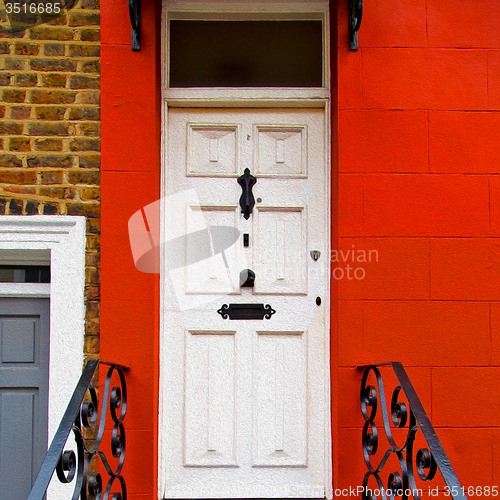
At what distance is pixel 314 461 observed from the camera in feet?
9.46

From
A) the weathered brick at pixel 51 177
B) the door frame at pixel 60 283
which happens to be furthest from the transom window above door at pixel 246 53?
the door frame at pixel 60 283

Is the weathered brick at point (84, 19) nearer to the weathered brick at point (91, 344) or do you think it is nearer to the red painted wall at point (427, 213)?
the red painted wall at point (427, 213)

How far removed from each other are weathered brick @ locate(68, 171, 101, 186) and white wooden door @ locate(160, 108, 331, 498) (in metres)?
0.44

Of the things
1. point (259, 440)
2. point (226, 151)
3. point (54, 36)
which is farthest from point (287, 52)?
point (259, 440)

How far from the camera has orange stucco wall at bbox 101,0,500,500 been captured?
2.72 m

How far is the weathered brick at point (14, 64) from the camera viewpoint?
9.45 feet

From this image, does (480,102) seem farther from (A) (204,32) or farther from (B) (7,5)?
(B) (7,5)

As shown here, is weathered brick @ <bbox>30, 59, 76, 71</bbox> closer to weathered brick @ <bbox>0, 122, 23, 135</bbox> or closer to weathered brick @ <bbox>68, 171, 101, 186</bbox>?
weathered brick @ <bbox>0, 122, 23, 135</bbox>

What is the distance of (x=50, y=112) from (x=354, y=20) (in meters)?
1.93

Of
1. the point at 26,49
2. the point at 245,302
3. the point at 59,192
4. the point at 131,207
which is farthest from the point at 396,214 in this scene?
→ the point at 26,49

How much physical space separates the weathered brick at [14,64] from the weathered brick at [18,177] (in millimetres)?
649

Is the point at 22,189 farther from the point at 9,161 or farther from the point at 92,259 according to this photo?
the point at 92,259

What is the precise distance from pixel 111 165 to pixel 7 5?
Result: 4.07 feet

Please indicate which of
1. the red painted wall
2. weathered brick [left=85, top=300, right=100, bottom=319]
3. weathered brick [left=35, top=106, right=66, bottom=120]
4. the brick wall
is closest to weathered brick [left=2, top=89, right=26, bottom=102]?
the brick wall
